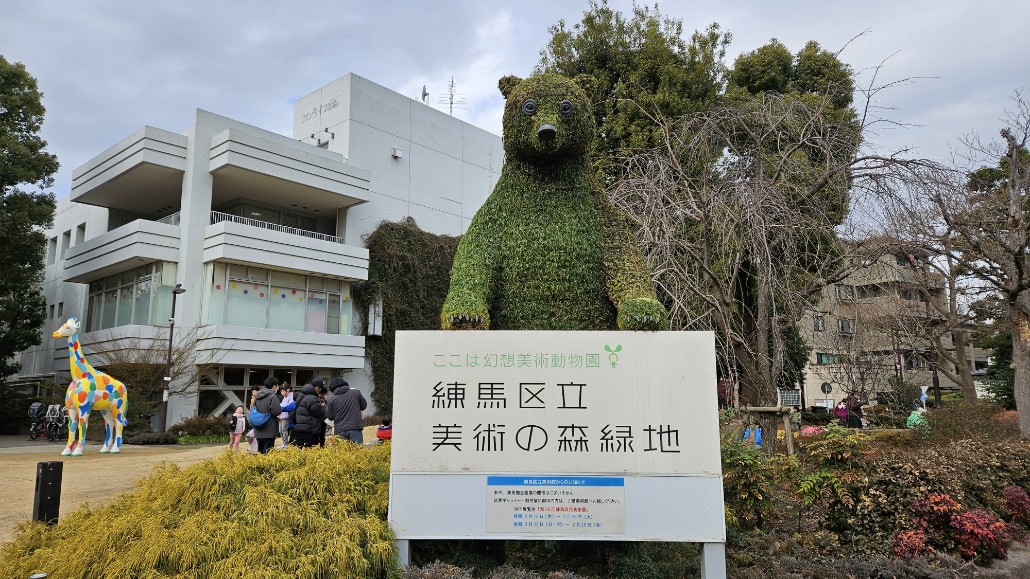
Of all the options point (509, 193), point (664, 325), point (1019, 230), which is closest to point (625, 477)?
point (664, 325)

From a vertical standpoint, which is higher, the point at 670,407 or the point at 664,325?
the point at 664,325

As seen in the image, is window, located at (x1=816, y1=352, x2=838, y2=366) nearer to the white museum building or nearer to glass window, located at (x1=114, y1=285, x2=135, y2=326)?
the white museum building

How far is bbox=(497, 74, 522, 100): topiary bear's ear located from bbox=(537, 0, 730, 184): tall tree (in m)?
8.74

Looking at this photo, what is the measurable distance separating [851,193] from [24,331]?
2674 centimetres

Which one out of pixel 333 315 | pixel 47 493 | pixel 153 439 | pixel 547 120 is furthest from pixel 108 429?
pixel 547 120

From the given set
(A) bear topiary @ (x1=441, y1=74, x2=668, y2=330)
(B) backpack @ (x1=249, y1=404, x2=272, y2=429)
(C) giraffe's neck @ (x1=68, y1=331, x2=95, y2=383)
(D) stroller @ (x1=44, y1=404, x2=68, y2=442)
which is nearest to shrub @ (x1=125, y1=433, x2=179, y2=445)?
(D) stroller @ (x1=44, y1=404, x2=68, y2=442)

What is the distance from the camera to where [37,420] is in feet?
62.1

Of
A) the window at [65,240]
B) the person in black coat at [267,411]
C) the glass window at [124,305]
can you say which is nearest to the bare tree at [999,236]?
the person in black coat at [267,411]

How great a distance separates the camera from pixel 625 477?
367cm

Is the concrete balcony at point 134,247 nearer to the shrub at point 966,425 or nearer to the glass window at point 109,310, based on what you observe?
the glass window at point 109,310

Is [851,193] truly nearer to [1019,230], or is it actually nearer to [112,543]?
[1019,230]

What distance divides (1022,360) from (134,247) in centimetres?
2052

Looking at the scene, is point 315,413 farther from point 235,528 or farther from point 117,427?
point 117,427

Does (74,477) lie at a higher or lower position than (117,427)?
lower
